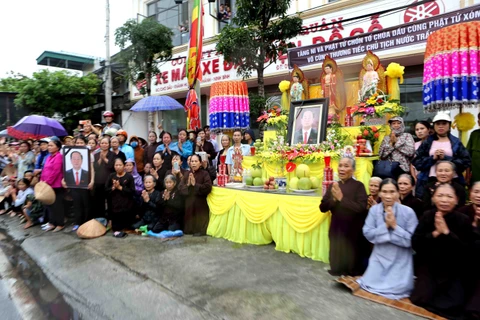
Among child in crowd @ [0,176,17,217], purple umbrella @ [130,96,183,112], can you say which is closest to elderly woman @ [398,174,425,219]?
purple umbrella @ [130,96,183,112]

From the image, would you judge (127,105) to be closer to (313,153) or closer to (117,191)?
(117,191)

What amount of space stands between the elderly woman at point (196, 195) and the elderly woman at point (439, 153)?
3053mm

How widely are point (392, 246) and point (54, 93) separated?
15.2m

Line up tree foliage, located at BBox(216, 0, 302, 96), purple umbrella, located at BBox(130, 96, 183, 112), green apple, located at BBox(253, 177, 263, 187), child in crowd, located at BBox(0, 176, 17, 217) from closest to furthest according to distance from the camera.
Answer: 1. green apple, located at BBox(253, 177, 263, 187)
2. tree foliage, located at BBox(216, 0, 302, 96)
3. child in crowd, located at BBox(0, 176, 17, 217)
4. purple umbrella, located at BBox(130, 96, 183, 112)

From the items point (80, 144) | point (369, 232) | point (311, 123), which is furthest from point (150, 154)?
point (369, 232)

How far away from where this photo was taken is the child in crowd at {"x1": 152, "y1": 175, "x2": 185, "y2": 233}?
582 centimetres

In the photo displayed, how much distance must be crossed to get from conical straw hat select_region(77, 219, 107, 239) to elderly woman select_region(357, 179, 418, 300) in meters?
4.50

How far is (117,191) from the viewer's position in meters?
6.05

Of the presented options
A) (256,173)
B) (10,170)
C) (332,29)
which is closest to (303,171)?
(256,173)

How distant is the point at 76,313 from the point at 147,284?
0.76 m

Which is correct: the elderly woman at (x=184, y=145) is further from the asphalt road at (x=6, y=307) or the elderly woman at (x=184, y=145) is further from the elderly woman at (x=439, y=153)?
the elderly woman at (x=439, y=153)

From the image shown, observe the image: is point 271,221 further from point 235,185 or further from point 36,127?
point 36,127

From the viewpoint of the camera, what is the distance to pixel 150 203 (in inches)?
237

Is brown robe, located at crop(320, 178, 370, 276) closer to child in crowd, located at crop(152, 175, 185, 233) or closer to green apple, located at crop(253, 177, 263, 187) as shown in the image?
green apple, located at crop(253, 177, 263, 187)
